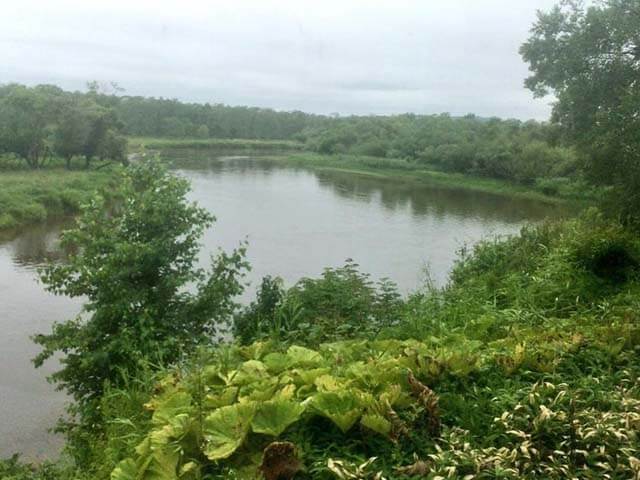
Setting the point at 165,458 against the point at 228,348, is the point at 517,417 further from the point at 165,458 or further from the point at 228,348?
the point at 228,348

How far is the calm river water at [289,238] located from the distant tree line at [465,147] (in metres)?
5.01

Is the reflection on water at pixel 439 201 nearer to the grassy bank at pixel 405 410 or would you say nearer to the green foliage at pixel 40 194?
the green foliage at pixel 40 194

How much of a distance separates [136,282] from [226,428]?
399 cm

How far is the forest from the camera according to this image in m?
2.33

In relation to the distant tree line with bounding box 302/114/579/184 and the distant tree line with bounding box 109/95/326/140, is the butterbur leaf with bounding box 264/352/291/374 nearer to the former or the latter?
the distant tree line with bounding box 302/114/579/184

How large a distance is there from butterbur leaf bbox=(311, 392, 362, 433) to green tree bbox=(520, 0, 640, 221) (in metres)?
4.89

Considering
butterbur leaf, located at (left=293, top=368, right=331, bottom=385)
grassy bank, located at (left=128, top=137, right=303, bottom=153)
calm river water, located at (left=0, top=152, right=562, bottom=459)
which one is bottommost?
calm river water, located at (left=0, top=152, right=562, bottom=459)

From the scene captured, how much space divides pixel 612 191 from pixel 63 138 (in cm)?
2888

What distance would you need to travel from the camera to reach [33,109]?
99.4ft

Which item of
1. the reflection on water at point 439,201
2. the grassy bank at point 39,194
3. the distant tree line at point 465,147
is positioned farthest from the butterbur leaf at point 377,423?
the distant tree line at point 465,147

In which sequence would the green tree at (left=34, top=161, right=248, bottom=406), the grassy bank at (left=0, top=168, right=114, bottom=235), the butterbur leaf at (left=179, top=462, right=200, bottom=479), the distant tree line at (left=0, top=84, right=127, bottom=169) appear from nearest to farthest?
the butterbur leaf at (left=179, top=462, right=200, bottom=479), the green tree at (left=34, top=161, right=248, bottom=406), the grassy bank at (left=0, top=168, right=114, bottom=235), the distant tree line at (left=0, top=84, right=127, bottom=169)

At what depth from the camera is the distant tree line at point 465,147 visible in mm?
35375

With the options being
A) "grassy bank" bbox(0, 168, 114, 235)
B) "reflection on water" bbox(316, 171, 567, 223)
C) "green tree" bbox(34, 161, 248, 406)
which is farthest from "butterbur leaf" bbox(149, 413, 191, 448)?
"reflection on water" bbox(316, 171, 567, 223)

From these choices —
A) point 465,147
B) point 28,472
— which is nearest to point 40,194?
point 28,472
